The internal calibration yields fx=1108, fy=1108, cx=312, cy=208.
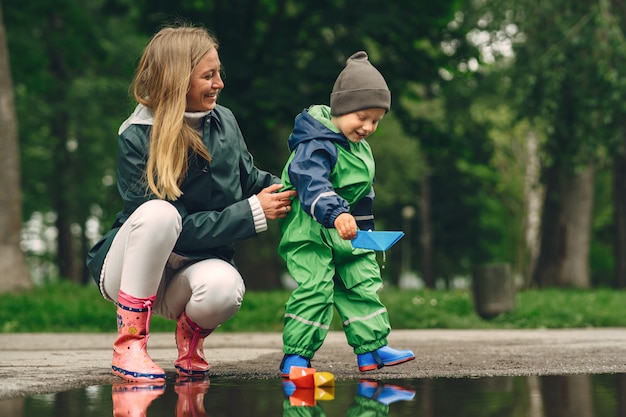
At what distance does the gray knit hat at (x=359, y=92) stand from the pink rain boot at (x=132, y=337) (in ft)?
3.87

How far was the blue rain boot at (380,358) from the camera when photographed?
15.7 ft

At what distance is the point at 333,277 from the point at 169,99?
3.50ft

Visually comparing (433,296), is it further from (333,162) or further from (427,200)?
(427,200)

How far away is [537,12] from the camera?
1528 cm

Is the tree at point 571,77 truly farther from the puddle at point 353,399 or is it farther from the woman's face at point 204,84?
the puddle at point 353,399

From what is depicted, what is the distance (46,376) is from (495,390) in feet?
6.40

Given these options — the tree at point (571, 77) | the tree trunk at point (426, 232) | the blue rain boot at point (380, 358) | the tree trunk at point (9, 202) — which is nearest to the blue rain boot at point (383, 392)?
the blue rain boot at point (380, 358)

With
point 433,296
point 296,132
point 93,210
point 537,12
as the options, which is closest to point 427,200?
point 93,210

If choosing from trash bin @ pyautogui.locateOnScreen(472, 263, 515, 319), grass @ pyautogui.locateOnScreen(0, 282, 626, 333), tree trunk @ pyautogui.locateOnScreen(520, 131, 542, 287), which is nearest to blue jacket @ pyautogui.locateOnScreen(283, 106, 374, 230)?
grass @ pyautogui.locateOnScreen(0, 282, 626, 333)

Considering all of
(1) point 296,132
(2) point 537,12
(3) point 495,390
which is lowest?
(3) point 495,390

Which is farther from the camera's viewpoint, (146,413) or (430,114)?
(430,114)

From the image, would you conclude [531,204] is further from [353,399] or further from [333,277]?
[353,399]

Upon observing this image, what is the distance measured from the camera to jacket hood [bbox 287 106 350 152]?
4.88 metres

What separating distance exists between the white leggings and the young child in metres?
0.30
